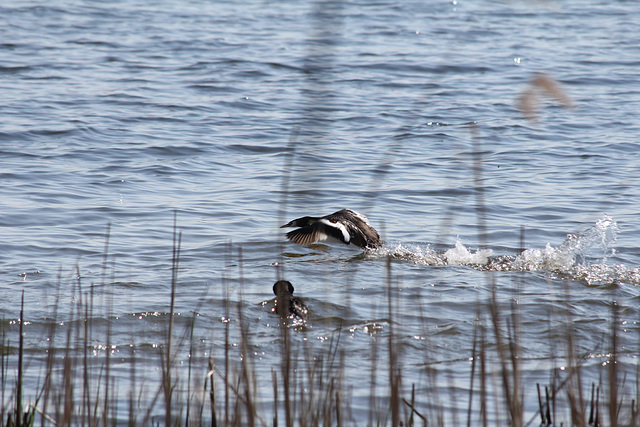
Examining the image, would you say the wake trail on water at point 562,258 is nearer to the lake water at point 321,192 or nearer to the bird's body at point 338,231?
the lake water at point 321,192

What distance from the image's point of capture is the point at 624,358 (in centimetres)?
418

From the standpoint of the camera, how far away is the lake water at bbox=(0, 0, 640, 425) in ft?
12.7

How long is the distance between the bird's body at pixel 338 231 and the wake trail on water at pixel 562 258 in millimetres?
162

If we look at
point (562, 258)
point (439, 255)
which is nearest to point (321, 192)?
point (439, 255)

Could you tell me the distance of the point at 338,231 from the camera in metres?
6.86

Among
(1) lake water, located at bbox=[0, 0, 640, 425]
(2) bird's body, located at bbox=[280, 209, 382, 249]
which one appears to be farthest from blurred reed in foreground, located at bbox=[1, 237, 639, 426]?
(2) bird's body, located at bbox=[280, 209, 382, 249]

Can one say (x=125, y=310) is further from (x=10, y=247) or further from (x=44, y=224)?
(x=44, y=224)

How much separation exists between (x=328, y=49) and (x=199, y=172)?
7549 millimetres

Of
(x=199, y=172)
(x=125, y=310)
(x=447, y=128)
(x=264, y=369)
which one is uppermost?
(x=447, y=128)

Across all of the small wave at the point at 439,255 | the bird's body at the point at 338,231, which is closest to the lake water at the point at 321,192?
the small wave at the point at 439,255

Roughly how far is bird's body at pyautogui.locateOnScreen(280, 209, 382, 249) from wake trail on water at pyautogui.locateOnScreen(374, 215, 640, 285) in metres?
0.16

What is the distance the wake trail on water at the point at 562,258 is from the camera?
5.98 m

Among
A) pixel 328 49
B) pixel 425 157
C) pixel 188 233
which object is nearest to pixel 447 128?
pixel 425 157

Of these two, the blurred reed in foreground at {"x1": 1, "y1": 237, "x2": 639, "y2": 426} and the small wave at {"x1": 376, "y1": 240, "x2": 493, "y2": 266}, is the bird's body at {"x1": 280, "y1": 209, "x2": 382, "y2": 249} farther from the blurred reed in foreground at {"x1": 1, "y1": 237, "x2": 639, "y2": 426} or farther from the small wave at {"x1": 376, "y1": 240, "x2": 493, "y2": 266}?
the blurred reed in foreground at {"x1": 1, "y1": 237, "x2": 639, "y2": 426}
